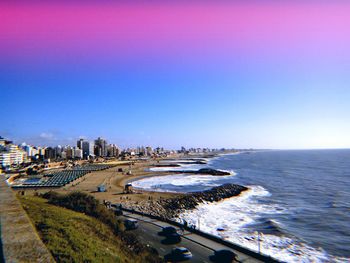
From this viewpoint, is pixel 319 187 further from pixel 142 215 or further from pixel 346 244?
pixel 142 215

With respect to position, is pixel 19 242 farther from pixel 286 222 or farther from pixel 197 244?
pixel 286 222

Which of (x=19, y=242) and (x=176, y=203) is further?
(x=176, y=203)

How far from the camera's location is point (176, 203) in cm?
4066

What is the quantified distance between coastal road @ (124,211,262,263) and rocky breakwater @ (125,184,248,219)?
8.11 m

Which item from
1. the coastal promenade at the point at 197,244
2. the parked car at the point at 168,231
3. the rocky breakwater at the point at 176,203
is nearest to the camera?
the coastal promenade at the point at 197,244

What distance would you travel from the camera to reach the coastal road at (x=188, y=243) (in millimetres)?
19041

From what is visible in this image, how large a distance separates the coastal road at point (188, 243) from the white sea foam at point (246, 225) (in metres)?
4.49

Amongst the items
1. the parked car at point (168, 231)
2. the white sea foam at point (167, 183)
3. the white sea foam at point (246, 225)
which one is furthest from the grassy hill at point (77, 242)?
the white sea foam at point (167, 183)

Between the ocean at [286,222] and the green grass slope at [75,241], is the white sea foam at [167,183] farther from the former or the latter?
the green grass slope at [75,241]

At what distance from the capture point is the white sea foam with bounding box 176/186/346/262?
2294 cm

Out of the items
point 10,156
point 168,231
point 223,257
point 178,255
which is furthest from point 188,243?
point 10,156

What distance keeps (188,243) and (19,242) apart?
17720 mm

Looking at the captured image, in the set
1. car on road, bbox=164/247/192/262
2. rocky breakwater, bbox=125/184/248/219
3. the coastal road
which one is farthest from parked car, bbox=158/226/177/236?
rocky breakwater, bbox=125/184/248/219

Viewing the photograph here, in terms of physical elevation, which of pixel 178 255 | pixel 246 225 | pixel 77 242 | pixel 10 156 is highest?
pixel 10 156
